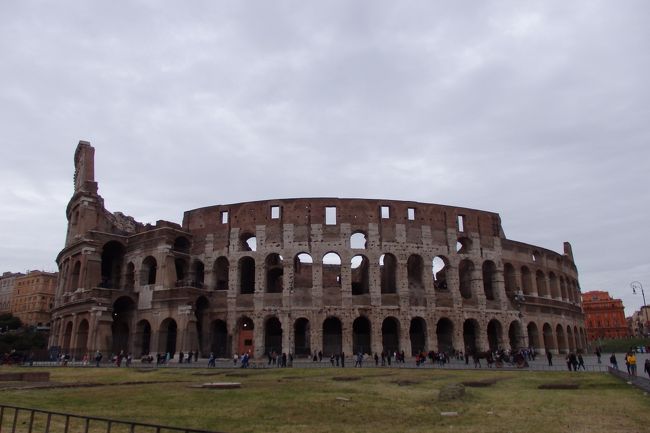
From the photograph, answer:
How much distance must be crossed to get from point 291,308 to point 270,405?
22.6 metres

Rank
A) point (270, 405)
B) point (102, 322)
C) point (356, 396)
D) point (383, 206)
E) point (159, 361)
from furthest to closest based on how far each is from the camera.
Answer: point (383, 206)
point (102, 322)
point (159, 361)
point (356, 396)
point (270, 405)

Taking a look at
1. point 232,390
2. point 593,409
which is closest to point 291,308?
point 232,390

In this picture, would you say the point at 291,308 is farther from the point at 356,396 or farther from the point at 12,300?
the point at 12,300

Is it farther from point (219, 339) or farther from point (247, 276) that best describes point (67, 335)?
point (247, 276)

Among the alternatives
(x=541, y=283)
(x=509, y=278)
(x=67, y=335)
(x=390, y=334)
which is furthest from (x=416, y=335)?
(x=67, y=335)

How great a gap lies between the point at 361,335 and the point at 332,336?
2.09 metres

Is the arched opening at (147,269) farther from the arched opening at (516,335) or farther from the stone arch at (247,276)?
the arched opening at (516,335)

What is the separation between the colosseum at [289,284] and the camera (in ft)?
117

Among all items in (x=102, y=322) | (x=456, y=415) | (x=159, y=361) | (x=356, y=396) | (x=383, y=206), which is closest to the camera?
(x=456, y=415)

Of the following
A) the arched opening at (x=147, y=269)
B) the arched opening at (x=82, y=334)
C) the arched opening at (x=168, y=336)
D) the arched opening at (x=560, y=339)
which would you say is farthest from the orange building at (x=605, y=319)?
the arched opening at (x=82, y=334)

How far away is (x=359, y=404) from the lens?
44.0ft

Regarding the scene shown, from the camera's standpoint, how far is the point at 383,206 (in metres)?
38.4

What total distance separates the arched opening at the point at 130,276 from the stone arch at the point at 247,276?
8560mm

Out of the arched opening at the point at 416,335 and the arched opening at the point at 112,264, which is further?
the arched opening at the point at 112,264
